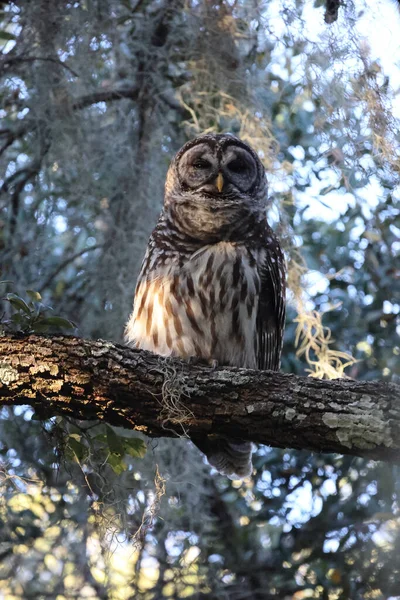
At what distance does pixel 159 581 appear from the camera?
159 inches

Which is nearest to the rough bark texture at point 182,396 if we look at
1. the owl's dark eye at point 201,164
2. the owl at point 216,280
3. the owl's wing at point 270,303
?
the owl at point 216,280

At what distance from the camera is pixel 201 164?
3809 millimetres

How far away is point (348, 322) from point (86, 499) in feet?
6.28

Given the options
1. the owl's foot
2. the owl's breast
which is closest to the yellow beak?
the owl's breast

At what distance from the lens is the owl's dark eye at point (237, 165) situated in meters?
3.79

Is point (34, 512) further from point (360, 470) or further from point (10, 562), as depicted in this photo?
point (360, 470)

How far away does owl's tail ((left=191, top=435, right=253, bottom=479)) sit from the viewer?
11.2 ft

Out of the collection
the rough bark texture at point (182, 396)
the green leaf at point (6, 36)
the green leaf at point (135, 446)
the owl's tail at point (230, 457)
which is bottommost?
the owl's tail at point (230, 457)

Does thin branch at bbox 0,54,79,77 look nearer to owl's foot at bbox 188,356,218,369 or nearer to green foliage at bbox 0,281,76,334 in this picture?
owl's foot at bbox 188,356,218,369

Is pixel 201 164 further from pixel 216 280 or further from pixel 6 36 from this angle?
pixel 6 36

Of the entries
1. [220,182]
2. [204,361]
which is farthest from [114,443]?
[220,182]

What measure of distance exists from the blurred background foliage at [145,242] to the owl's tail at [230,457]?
342 mm

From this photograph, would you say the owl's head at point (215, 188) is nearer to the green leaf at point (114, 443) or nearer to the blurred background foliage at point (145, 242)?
the blurred background foliage at point (145, 242)

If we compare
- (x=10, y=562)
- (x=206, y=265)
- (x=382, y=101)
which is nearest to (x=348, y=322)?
(x=206, y=265)
